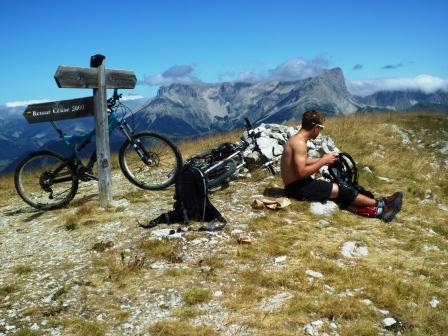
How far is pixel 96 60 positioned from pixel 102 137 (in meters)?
1.94

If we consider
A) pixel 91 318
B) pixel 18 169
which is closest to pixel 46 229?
pixel 18 169

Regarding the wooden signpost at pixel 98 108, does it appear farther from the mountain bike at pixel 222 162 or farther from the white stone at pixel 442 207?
the white stone at pixel 442 207

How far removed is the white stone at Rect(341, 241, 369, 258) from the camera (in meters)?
8.88

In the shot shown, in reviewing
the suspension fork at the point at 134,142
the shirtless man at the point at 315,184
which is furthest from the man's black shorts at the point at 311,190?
the suspension fork at the point at 134,142

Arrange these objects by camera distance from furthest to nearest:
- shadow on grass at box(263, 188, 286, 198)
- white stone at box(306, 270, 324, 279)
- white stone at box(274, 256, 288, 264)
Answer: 1. shadow on grass at box(263, 188, 286, 198)
2. white stone at box(274, 256, 288, 264)
3. white stone at box(306, 270, 324, 279)

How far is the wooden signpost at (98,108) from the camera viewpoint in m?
11.7

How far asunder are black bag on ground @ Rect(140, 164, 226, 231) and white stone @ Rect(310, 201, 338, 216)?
2421mm

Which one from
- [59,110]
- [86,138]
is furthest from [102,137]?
[59,110]

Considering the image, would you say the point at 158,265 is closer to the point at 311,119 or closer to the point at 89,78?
the point at 311,119

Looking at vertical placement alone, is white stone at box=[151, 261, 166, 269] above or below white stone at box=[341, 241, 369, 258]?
above

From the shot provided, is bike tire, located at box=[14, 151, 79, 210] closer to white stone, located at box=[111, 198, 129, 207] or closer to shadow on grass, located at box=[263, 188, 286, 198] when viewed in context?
white stone, located at box=[111, 198, 129, 207]

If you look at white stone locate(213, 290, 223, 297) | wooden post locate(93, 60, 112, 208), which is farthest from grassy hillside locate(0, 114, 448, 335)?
wooden post locate(93, 60, 112, 208)

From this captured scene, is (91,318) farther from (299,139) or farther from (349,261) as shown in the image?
(299,139)

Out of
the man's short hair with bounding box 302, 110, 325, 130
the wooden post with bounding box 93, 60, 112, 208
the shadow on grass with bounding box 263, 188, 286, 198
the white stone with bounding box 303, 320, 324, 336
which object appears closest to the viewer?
the white stone with bounding box 303, 320, 324, 336
